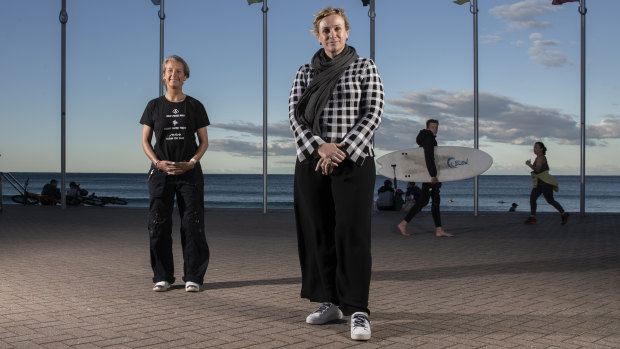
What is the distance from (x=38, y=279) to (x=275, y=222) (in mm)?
7308

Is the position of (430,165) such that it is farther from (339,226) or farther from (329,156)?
(329,156)

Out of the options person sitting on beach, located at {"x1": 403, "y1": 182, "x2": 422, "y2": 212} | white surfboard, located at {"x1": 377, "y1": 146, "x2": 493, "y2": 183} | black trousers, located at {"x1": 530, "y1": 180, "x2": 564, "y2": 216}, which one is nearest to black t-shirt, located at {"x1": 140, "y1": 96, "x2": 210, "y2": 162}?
white surfboard, located at {"x1": 377, "y1": 146, "x2": 493, "y2": 183}

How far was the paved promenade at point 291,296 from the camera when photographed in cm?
359

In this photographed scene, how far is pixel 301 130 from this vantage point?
363 centimetres

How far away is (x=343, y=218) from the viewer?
3607 mm

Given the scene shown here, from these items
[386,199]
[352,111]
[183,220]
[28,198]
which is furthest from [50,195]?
[352,111]

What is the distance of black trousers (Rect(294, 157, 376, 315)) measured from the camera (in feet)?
11.8

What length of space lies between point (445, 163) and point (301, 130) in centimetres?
1011

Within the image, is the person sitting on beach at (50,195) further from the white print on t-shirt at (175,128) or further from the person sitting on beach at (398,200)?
the white print on t-shirt at (175,128)

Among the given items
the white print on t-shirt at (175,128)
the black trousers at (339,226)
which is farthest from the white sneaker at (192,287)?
the black trousers at (339,226)

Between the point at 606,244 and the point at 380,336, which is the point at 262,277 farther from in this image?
the point at 606,244

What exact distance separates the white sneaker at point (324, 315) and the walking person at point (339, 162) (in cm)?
13

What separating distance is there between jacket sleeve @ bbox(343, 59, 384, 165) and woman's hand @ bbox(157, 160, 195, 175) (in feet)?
5.79

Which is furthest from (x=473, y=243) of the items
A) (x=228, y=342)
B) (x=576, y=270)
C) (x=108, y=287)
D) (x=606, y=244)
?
(x=228, y=342)
